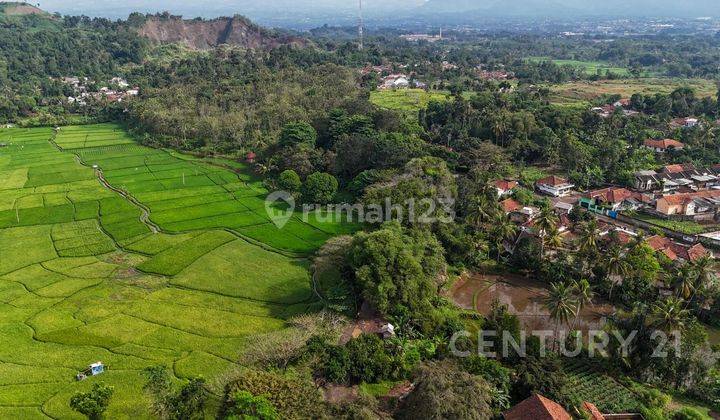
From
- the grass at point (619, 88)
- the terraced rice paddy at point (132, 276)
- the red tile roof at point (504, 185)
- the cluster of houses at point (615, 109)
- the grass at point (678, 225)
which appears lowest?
the grass at point (678, 225)

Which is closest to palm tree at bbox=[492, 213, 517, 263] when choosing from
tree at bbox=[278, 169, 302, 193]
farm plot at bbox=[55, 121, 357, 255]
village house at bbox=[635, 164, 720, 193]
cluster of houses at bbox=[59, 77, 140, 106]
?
farm plot at bbox=[55, 121, 357, 255]

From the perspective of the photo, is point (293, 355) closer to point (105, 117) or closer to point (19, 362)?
point (19, 362)

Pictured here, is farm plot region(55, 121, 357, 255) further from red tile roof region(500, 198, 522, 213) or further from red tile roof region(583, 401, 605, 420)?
red tile roof region(583, 401, 605, 420)

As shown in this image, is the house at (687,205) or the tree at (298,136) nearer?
the house at (687,205)

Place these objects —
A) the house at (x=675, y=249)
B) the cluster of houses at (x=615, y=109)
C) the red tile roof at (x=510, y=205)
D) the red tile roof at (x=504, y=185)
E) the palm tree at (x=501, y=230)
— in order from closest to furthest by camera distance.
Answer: the house at (x=675, y=249)
the palm tree at (x=501, y=230)
the red tile roof at (x=510, y=205)
the red tile roof at (x=504, y=185)
the cluster of houses at (x=615, y=109)

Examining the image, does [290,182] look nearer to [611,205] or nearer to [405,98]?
[611,205]

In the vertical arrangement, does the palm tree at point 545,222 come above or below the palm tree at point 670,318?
above

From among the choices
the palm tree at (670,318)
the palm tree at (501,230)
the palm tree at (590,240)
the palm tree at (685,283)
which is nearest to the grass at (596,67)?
the palm tree at (501,230)

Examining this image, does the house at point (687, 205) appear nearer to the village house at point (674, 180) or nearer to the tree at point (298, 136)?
the village house at point (674, 180)
